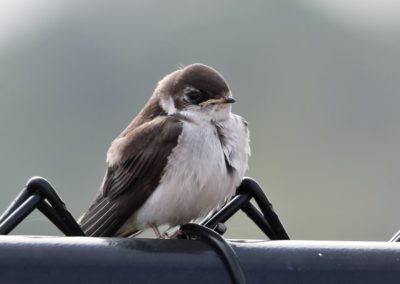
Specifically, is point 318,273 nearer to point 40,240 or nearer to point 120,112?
point 40,240

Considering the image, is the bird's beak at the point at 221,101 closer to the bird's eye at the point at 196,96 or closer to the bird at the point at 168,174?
the bird's eye at the point at 196,96


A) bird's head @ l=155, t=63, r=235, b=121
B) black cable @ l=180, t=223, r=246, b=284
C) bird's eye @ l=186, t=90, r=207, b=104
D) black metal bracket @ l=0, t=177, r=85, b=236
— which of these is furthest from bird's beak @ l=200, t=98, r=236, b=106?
black cable @ l=180, t=223, r=246, b=284

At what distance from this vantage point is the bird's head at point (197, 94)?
5.05 metres

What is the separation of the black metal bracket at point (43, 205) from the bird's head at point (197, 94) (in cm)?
192

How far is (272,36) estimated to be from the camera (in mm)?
43750

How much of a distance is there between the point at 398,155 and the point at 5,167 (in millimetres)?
5134

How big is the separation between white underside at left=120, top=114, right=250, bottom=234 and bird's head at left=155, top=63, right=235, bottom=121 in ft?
1.22

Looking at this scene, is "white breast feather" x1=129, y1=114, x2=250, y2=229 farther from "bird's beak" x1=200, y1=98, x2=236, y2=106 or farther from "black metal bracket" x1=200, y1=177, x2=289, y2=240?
"black metal bracket" x1=200, y1=177, x2=289, y2=240

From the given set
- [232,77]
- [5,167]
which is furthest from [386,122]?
[232,77]

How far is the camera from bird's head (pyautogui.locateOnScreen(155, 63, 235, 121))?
5.05 m

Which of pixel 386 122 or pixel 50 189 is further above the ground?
pixel 50 189

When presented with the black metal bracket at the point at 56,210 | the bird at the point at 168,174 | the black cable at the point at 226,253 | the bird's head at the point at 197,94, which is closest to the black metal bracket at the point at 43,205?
the black metal bracket at the point at 56,210

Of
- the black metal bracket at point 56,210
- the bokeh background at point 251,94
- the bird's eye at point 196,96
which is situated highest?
the black metal bracket at point 56,210

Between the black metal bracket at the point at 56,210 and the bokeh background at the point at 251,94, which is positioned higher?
the black metal bracket at the point at 56,210
